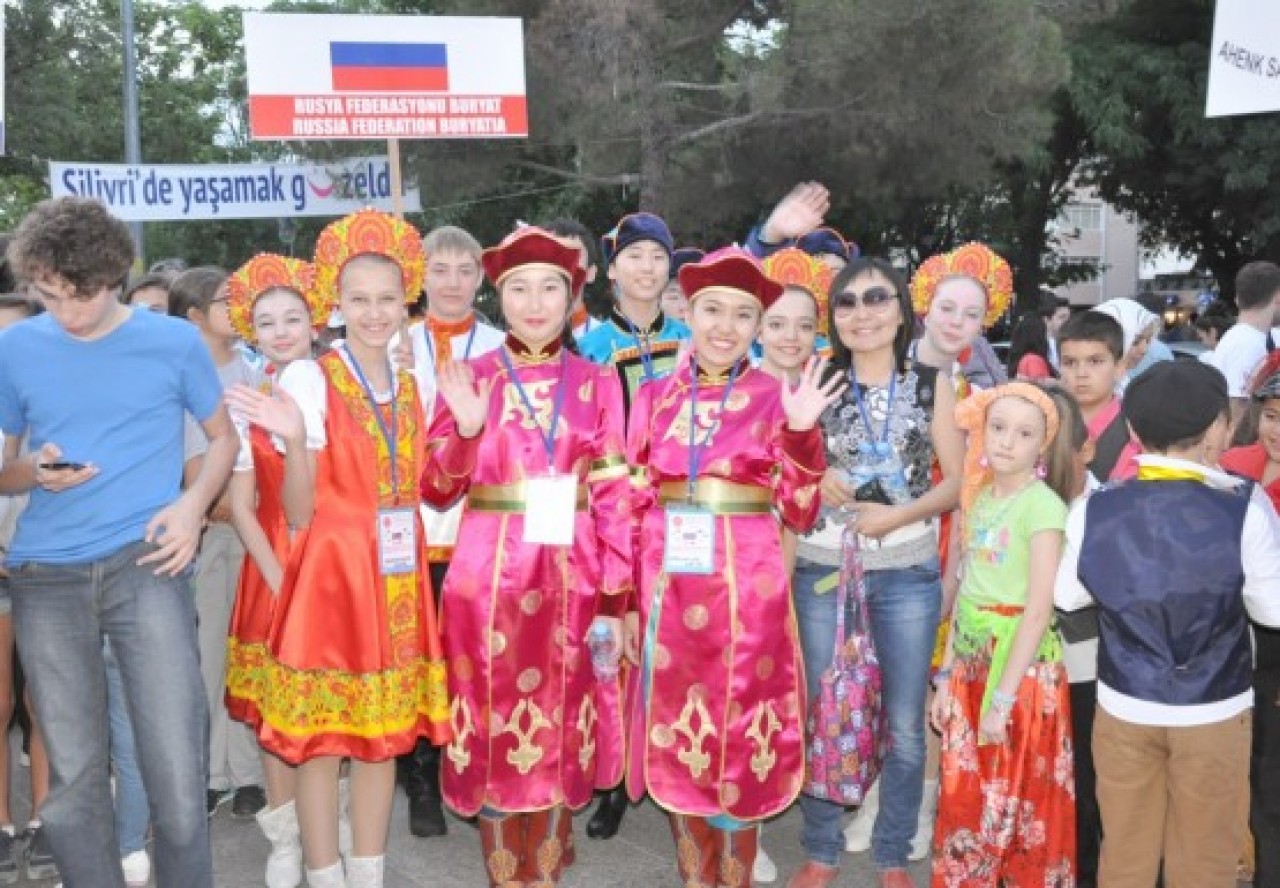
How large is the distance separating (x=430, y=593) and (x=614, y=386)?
2.69ft

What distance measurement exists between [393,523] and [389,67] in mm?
3150

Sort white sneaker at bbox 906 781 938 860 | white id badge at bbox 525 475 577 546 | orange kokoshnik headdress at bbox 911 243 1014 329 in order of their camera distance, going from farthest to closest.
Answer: orange kokoshnik headdress at bbox 911 243 1014 329 < white sneaker at bbox 906 781 938 860 < white id badge at bbox 525 475 577 546

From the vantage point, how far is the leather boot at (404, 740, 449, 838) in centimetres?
462

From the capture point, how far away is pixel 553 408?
140 inches

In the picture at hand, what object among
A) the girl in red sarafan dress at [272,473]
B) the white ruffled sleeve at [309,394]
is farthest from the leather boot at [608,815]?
the white ruffled sleeve at [309,394]

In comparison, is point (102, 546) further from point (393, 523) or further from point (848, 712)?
point (848, 712)

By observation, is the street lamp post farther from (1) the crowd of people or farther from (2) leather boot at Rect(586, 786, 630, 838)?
(2) leather boot at Rect(586, 786, 630, 838)

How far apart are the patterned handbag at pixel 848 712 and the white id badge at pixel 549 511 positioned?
92cm

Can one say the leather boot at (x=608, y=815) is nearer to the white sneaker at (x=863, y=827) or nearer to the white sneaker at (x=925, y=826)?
the white sneaker at (x=863, y=827)

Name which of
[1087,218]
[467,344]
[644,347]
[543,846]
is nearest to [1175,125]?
[644,347]

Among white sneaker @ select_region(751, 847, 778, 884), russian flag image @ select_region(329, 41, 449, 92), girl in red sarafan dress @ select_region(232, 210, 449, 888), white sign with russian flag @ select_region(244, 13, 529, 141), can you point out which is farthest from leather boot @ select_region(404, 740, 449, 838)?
russian flag image @ select_region(329, 41, 449, 92)

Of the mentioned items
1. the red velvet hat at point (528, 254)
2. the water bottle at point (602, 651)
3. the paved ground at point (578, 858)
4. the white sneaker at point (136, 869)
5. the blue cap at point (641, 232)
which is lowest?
the paved ground at point (578, 858)

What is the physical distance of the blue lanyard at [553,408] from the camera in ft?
11.6

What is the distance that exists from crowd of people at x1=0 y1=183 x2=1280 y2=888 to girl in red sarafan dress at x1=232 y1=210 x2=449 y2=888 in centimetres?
1
